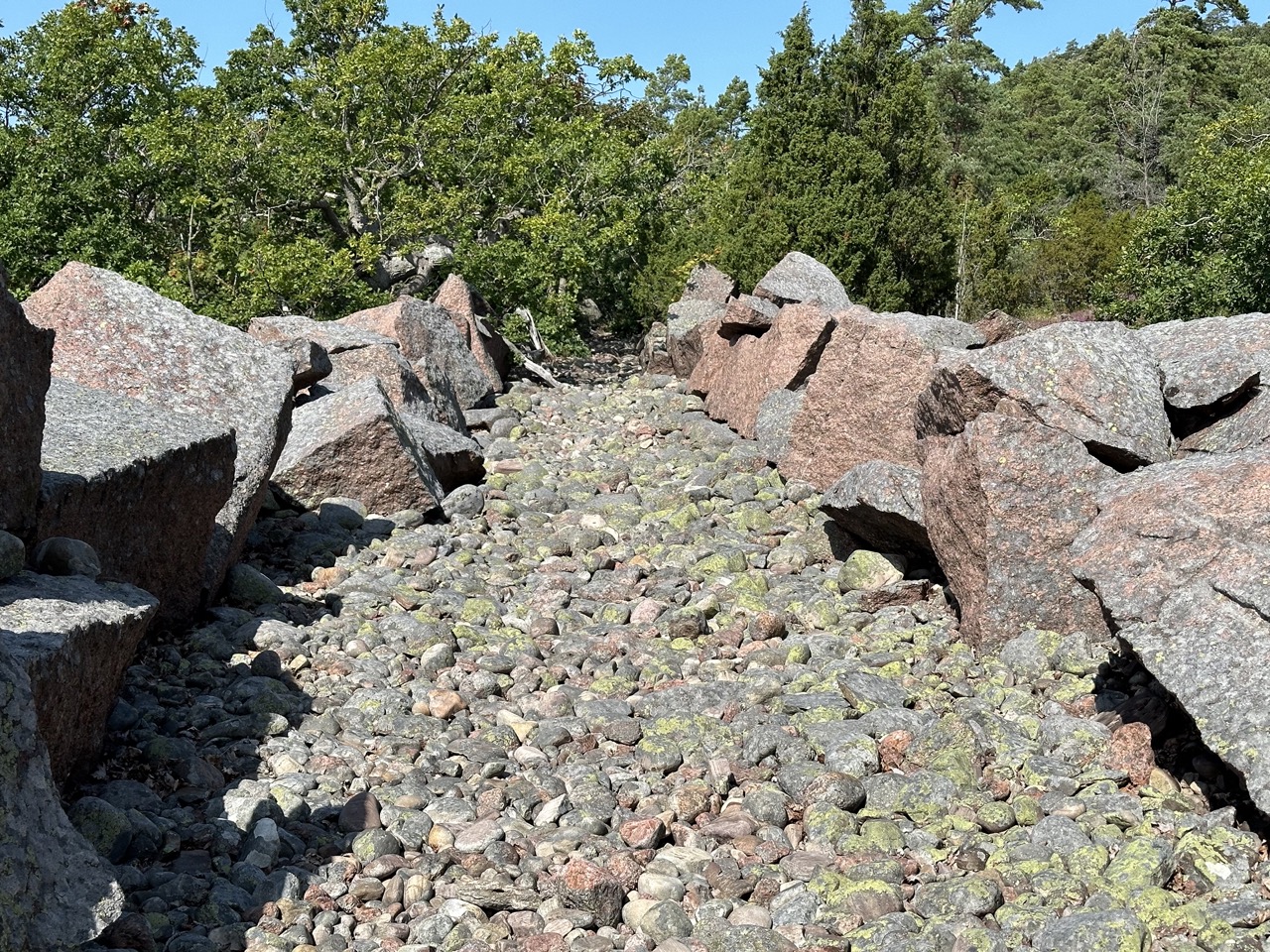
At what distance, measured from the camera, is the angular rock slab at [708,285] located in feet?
72.2

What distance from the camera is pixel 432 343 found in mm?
16078

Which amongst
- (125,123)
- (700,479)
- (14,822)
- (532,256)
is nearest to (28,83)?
(125,123)

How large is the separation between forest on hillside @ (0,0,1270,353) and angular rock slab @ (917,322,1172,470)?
10491 mm

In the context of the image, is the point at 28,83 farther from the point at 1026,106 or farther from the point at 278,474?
the point at 1026,106

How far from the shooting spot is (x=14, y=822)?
4.12m

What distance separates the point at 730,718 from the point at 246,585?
12.8ft

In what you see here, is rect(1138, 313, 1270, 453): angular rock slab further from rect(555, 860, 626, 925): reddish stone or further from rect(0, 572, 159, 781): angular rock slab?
rect(0, 572, 159, 781): angular rock slab

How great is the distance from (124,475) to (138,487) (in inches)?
6.4

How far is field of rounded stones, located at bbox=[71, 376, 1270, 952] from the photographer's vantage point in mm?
5090

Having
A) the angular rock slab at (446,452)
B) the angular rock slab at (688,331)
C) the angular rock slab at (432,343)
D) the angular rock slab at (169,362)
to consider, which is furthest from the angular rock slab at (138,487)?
the angular rock slab at (688,331)

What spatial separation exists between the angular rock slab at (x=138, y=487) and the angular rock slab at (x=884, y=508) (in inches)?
181

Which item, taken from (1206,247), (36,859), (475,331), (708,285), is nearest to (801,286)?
Result: (475,331)

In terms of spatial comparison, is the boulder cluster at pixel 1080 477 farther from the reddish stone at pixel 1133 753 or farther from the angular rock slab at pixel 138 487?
the angular rock slab at pixel 138 487

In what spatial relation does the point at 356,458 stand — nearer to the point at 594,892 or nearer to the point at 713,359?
the point at 594,892
